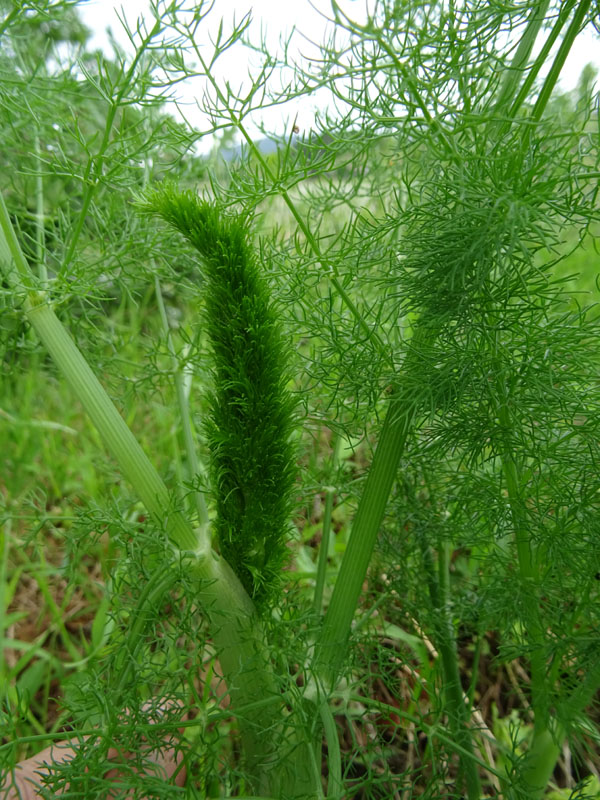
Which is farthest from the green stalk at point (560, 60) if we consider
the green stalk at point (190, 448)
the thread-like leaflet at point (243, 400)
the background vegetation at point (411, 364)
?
the green stalk at point (190, 448)

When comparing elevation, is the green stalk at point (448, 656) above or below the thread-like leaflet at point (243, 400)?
below

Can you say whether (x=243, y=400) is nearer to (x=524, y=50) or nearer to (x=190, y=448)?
(x=190, y=448)

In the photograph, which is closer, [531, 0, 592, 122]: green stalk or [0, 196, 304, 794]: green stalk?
[531, 0, 592, 122]: green stalk

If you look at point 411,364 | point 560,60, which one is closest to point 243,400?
point 411,364

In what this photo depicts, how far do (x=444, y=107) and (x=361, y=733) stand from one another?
38.4 inches

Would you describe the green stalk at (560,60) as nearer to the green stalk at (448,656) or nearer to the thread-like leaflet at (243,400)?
the thread-like leaflet at (243,400)

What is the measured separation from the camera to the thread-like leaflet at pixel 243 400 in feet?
2.10

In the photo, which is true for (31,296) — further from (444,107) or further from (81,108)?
(81,108)

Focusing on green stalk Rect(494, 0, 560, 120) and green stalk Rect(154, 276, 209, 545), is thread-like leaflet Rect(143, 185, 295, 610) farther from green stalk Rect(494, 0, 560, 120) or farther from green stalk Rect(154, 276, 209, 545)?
green stalk Rect(494, 0, 560, 120)

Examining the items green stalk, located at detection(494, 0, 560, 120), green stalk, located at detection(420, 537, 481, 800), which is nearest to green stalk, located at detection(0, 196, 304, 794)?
green stalk, located at detection(420, 537, 481, 800)

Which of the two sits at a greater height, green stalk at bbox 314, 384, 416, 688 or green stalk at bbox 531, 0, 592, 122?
green stalk at bbox 531, 0, 592, 122

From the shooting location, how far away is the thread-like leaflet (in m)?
0.64

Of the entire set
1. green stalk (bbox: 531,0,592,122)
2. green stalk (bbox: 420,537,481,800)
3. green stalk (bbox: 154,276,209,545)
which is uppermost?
green stalk (bbox: 531,0,592,122)

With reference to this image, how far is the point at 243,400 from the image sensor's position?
0.68 meters
